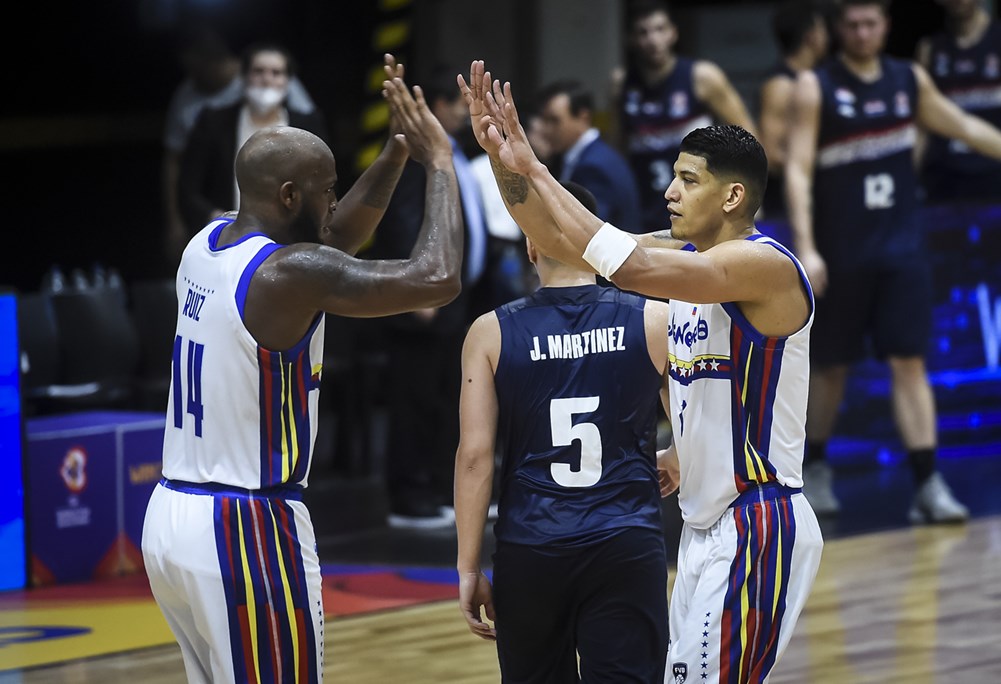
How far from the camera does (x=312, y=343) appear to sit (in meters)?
3.86

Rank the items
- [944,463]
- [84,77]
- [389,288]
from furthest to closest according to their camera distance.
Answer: [84,77]
[944,463]
[389,288]

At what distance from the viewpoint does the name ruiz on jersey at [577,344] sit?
403 cm

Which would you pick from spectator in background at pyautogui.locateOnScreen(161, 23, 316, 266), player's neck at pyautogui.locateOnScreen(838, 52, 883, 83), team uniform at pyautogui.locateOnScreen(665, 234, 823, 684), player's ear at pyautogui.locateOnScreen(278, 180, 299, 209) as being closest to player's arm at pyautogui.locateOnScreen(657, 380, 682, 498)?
team uniform at pyautogui.locateOnScreen(665, 234, 823, 684)

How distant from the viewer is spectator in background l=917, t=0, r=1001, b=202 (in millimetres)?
10070

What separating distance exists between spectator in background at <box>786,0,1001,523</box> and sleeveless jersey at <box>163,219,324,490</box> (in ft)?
15.4

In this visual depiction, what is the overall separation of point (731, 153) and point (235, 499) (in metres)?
1.38

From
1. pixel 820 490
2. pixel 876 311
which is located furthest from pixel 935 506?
pixel 876 311

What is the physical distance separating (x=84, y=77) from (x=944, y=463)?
8050 mm

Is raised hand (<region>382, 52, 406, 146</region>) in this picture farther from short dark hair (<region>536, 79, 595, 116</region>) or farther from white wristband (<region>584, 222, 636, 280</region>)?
short dark hair (<region>536, 79, 595, 116</region>)

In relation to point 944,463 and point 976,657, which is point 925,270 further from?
point 976,657

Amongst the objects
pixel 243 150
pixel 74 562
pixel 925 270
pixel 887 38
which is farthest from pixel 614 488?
pixel 887 38

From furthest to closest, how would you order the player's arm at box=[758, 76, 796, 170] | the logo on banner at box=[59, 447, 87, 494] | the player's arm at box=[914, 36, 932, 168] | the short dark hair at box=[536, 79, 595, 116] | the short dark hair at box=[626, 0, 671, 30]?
the player's arm at box=[914, 36, 932, 168], the player's arm at box=[758, 76, 796, 170], the short dark hair at box=[626, 0, 671, 30], the short dark hair at box=[536, 79, 595, 116], the logo on banner at box=[59, 447, 87, 494]

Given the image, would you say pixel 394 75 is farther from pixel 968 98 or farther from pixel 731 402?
pixel 968 98

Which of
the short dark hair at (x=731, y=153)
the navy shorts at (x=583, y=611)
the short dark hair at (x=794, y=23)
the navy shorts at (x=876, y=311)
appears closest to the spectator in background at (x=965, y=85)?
the short dark hair at (x=794, y=23)
